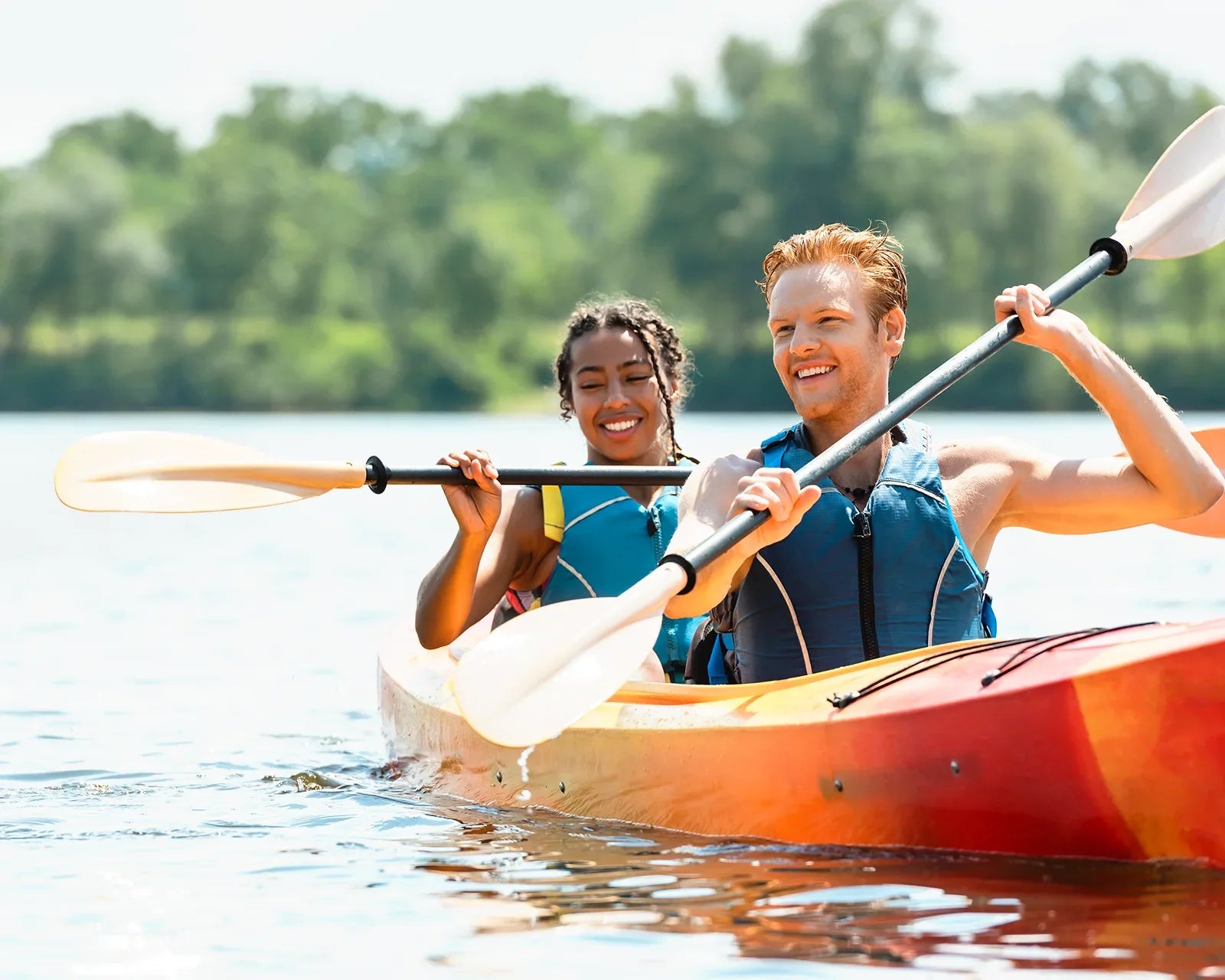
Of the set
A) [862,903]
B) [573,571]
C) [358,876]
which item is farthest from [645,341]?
[862,903]

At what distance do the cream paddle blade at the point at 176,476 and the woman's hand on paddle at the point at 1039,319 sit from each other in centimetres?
172

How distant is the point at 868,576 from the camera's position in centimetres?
386

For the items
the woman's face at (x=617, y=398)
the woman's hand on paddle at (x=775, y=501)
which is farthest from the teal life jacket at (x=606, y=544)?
the woman's hand on paddle at (x=775, y=501)

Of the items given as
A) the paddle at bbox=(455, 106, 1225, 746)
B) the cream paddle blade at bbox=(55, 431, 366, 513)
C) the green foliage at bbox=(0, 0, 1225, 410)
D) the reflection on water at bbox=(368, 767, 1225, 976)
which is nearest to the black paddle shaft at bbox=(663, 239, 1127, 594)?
the paddle at bbox=(455, 106, 1225, 746)

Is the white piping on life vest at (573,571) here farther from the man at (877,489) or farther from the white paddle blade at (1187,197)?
the white paddle blade at (1187,197)

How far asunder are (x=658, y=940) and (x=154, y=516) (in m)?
15.5

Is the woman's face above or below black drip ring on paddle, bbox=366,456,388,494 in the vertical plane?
above

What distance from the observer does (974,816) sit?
11.6 feet

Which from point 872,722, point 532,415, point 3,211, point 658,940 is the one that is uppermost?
point 3,211

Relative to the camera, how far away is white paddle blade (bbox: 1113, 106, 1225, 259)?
4859 millimetres

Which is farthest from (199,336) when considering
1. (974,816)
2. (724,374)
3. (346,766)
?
(974,816)

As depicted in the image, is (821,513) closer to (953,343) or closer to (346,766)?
(346,766)

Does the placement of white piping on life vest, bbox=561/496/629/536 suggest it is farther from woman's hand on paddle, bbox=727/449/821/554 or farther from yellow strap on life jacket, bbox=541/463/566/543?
woman's hand on paddle, bbox=727/449/821/554

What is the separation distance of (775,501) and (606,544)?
4.52ft
